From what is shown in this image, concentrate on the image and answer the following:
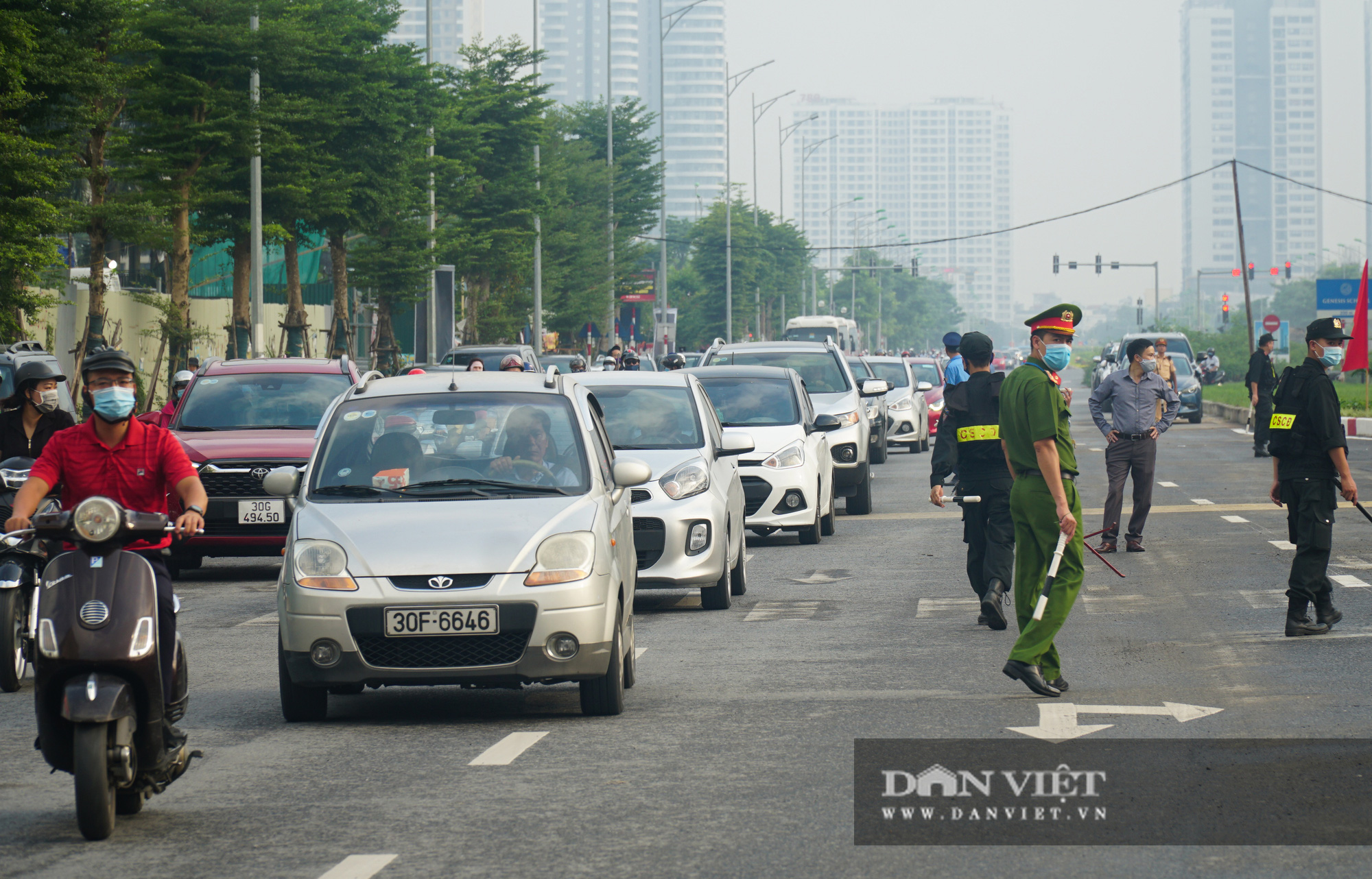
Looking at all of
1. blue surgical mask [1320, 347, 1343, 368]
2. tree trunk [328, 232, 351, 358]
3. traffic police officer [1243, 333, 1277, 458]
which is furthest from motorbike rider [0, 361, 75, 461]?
tree trunk [328, 232, 351, 358]

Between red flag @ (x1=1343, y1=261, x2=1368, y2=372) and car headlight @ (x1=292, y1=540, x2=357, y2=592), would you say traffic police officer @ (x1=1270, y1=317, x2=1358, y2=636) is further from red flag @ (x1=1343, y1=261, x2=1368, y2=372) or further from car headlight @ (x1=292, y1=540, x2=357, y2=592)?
red flag @ (x1=1343, y1=261, x2=1368, y2=372)

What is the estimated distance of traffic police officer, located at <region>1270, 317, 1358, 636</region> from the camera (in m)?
10.7

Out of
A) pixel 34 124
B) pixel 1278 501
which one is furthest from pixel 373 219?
pixel 1278 501

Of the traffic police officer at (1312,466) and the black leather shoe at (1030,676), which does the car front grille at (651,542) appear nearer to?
the traffic police officer at (1312,466)

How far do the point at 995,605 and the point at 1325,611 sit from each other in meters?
1.84

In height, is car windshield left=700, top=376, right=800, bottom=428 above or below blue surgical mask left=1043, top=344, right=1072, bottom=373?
below

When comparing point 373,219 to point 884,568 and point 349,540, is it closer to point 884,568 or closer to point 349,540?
point 884,568

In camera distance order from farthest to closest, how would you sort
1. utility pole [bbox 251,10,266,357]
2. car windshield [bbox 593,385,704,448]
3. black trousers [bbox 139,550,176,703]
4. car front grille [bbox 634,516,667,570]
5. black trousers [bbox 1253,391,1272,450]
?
1. utility pole [bbox 251,10,266,357]
2. black trousers [bbox 1253,391,1272,450]
3. car windshield [bbox 593,385,704,448]
4. car front grille [bbox 634,516,667,570]
5. black trousers [bbox 139,550,176,703]

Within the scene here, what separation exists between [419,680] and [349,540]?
2.17 ft

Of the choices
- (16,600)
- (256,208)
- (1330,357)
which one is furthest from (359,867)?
(256,208)

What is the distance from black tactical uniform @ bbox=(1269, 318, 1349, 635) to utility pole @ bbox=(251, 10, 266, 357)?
77.4 feet

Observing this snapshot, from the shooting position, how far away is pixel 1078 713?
817 cm

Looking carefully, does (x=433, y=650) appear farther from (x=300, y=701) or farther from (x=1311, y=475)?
(x=1311, y=475)

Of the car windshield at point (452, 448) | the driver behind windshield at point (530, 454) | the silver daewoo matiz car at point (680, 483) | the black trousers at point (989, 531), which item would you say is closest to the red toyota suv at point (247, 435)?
the silver daewoo matiz car at point (680, 483)
